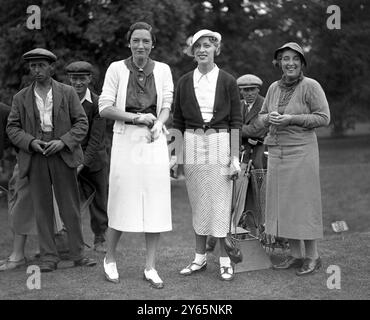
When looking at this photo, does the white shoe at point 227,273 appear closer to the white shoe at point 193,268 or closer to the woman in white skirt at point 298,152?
the white shoe at point 193,268

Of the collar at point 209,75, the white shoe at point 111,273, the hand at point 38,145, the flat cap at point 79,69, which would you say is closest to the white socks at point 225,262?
the white shoe at point 111,273

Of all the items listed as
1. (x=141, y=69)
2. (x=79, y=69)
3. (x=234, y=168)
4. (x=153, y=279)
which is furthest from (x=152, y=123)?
(x=79, y=69)

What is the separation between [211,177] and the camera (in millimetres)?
5066

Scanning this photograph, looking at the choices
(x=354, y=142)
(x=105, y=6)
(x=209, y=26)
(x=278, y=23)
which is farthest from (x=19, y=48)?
(x=354, y=142)

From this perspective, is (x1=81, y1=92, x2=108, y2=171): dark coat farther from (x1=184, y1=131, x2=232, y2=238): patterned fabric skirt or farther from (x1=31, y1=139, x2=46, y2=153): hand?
(x1=184, y1=131, x2=232, y2=238): patterned fabric skirt

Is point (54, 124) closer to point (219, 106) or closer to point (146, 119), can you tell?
point (146, 119)

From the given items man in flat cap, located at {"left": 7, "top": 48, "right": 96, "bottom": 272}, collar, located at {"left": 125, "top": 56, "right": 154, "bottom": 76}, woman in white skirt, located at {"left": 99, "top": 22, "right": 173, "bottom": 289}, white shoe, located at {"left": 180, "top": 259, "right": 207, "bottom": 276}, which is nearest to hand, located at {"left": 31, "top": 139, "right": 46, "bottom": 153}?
man in flat cap, located at {"left": 7, "top": 48, "right": 96, "bottom": 272}

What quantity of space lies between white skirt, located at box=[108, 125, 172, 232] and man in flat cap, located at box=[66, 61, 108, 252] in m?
1.56

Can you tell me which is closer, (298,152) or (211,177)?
(211,177)

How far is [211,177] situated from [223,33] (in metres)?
15.6

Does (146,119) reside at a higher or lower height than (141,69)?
lower

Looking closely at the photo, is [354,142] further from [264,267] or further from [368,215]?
[264,267]

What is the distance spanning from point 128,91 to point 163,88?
34 centimetres

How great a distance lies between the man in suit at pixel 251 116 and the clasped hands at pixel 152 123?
7.09ft
